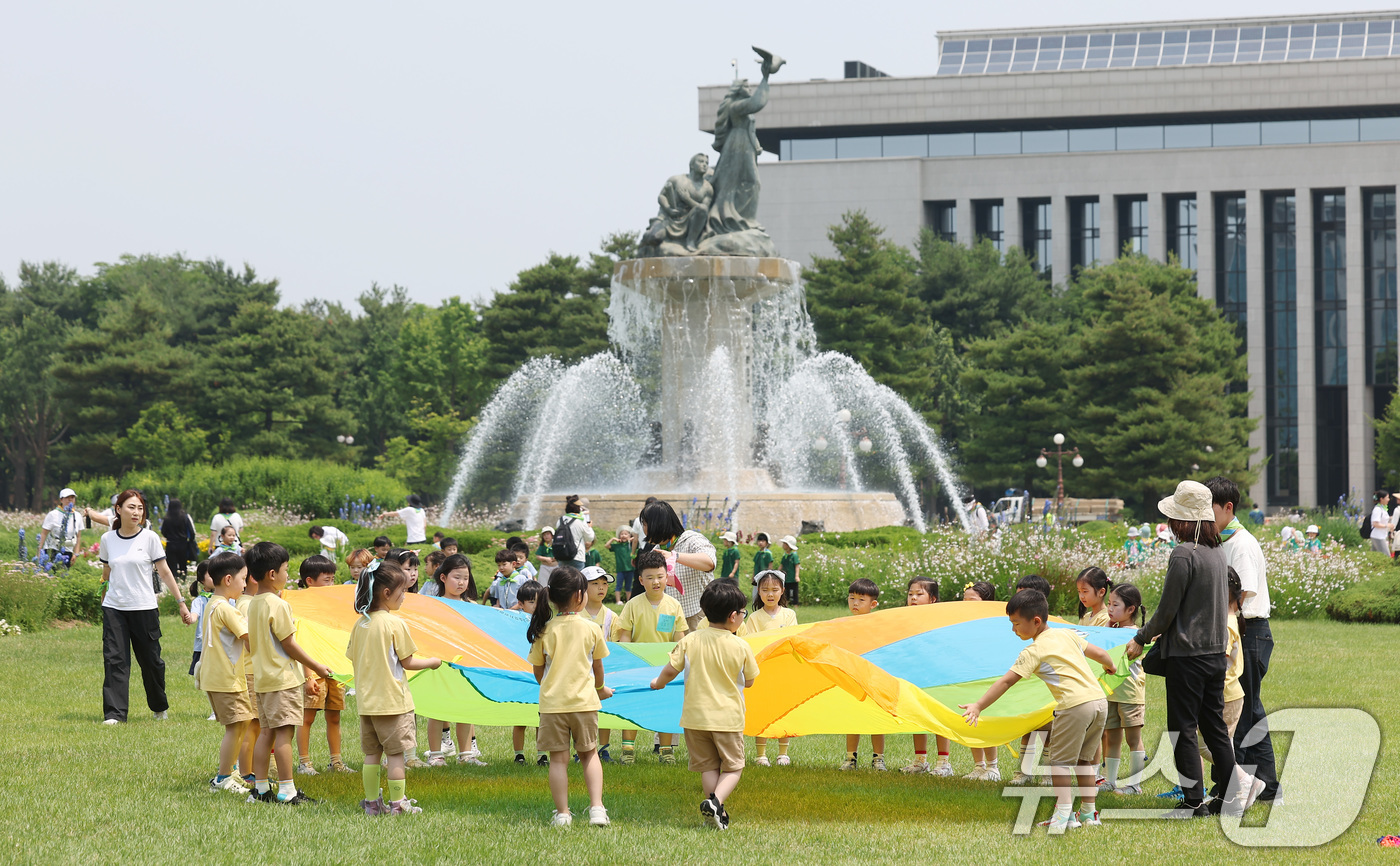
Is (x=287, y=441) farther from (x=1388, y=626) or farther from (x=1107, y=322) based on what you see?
(x=1388, y=626)

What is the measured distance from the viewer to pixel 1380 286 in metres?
66.1

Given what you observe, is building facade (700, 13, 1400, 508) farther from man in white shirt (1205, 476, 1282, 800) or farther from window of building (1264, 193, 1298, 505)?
man in white shirt (1205, 476, 1282, 800)

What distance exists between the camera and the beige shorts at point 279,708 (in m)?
7.66

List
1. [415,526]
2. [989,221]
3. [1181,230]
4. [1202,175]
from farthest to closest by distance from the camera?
[989,221] → [1181,230] → [1202,175] → [415,526]

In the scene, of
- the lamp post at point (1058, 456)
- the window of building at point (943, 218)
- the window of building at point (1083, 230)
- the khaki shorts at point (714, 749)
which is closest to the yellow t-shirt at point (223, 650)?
the khaki shorts at point (714, 749)

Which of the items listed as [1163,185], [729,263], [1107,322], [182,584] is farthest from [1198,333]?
[182,584]

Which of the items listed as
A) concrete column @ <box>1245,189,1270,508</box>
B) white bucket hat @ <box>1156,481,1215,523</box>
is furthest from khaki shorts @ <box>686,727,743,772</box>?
concrete column @ <box>1245,189,1270,508</box>

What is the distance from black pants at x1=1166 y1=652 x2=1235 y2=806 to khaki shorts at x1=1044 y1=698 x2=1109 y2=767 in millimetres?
462

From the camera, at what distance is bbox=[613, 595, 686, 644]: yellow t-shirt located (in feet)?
30.2

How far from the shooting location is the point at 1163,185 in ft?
218

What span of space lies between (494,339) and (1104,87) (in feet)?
106

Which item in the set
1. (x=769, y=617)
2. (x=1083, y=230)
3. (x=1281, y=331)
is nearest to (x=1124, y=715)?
(x=769, y=617)

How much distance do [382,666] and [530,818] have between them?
108 centimetres

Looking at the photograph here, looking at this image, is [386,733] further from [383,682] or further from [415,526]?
[415,526]
